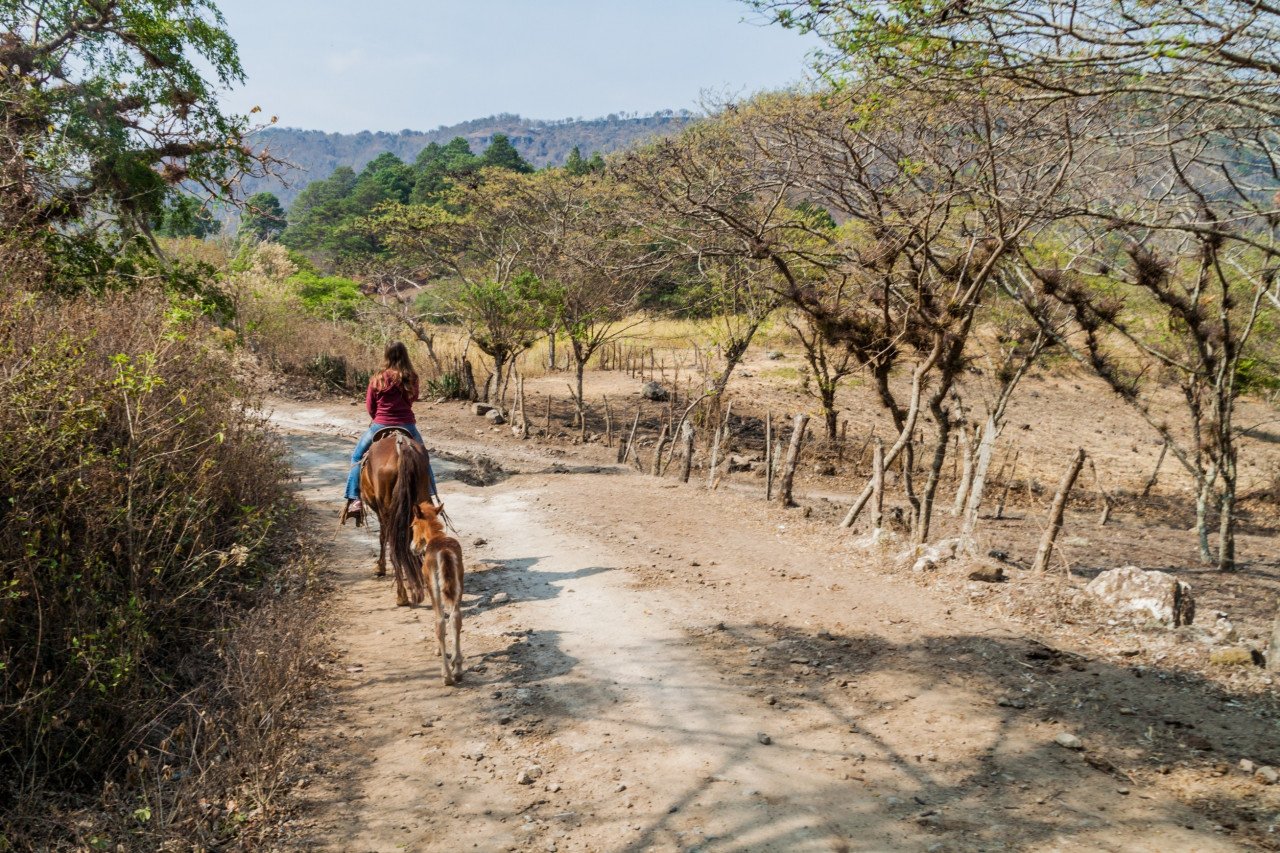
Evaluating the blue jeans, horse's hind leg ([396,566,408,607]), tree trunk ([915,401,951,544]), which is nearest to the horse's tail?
horse's hind leg ([396,566,408,607])

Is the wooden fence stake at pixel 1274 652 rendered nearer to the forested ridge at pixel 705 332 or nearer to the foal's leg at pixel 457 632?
the forested ridge at pixel 705 332

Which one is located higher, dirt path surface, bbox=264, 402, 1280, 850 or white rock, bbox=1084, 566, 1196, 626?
white rock, bbox=1084, 566, 1196, 626

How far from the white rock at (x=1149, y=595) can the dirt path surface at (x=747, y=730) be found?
94cm

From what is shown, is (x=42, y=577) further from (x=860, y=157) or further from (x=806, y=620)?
(x=860, y=157)

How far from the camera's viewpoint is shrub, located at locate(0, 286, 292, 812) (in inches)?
164

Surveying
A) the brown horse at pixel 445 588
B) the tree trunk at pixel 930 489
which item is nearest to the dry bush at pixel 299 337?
the tree trunk at pixel 930 489

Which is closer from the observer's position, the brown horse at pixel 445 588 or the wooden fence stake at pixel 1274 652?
the wooden fence stake at pixel 1274 652

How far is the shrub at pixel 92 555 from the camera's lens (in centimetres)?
417

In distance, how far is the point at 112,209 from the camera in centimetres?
1009

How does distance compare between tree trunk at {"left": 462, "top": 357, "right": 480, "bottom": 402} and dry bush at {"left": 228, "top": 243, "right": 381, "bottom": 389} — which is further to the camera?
dry bush at {"left": 228, "top": 243, "right": 381, "bottom": 389}

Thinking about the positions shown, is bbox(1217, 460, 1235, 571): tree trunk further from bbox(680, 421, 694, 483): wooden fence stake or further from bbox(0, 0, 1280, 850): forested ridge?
bbox(680, 421, 694, 483): wooden fence stake

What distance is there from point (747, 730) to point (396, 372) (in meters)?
4.56

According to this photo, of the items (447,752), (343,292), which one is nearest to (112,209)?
(447,752)

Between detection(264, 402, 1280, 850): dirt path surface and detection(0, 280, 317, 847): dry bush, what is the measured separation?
72cm
